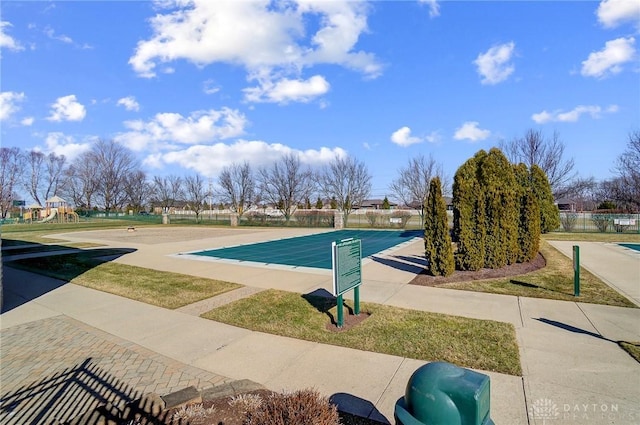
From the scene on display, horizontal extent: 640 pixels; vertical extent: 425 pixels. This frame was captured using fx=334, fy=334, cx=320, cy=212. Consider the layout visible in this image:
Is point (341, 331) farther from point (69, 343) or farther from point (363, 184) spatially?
point (363, 184)

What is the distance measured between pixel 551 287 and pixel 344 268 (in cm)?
551

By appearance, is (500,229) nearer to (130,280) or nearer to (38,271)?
(130,280)

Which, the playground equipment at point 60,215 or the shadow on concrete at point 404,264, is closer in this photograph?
the shadow on concrete at point 404,264

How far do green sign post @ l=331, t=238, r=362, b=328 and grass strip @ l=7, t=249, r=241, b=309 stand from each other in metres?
3.57

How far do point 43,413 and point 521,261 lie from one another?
11.6m

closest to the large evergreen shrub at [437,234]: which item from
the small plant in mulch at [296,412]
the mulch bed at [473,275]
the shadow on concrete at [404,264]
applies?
the mulch bed at [473,275]

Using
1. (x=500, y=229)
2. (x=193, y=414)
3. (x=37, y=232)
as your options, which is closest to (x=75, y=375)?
(x=193, y=414)

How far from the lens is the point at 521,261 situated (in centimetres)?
1048

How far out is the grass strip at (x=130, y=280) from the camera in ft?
25.3

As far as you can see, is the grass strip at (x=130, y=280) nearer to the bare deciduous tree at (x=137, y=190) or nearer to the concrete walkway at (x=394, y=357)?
the concrete walkway at (x=394, y=357)

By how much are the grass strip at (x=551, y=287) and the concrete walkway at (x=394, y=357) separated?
0.47 m

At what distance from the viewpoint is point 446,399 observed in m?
1.58

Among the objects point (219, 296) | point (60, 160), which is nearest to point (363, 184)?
point (219, 296)

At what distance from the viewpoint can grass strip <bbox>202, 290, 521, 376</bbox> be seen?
14.1ft
